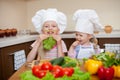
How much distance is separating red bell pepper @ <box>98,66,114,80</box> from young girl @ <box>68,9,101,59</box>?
77 cm

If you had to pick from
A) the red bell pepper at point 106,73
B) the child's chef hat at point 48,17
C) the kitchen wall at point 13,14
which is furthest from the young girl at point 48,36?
the red bell pepper at point 106,73

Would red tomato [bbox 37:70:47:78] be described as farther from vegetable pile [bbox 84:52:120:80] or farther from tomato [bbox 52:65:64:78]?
vegetable pile [bbox 84:52:120:80]

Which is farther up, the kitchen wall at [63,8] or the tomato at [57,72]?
the kitchen wall at [63,8]

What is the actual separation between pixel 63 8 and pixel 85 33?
Result: 88 cm

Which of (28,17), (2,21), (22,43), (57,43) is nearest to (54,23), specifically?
(57,43)

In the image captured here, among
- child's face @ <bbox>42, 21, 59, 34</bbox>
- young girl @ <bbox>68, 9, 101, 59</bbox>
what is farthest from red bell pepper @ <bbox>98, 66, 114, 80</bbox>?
child's face @ <bbox>42, 21, 59, 34</bbox>

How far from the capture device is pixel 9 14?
252cm

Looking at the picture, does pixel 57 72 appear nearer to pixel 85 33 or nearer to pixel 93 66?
pixel 93 66

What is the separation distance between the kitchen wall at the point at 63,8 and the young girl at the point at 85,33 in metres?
0.76

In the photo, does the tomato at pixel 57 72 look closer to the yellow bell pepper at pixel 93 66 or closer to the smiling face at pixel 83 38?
the yellow bell pepper at pixel 93 66

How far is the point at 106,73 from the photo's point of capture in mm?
1024

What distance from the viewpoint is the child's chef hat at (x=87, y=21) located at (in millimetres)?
1840

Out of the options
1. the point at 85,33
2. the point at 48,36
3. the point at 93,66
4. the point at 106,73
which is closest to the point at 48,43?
the point at 48,36

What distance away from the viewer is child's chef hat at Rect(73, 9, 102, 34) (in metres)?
1.84
